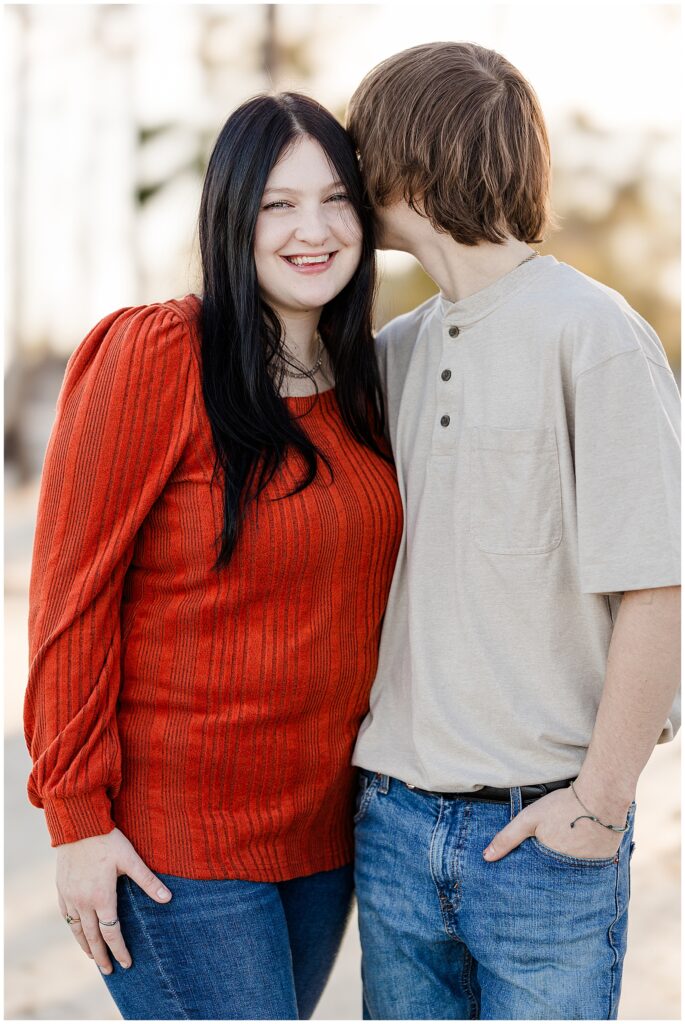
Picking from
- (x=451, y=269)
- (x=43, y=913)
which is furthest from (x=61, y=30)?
(x=451, y=269)

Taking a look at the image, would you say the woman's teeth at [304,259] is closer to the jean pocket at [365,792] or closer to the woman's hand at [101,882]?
the jean pocket at [365,792]

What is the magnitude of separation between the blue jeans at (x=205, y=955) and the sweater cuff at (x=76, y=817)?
0.44 feet

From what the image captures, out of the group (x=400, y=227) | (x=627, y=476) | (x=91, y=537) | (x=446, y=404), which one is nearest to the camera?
(x=627, y=476)

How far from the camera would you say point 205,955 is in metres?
1.93

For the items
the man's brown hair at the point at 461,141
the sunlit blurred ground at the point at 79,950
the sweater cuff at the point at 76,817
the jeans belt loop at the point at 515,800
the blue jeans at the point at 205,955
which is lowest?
the sunlit blurred ground at the point at 79,950

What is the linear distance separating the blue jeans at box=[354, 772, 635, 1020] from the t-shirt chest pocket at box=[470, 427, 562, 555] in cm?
47

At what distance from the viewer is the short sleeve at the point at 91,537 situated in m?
1.86

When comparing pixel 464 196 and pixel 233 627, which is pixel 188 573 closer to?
pixel 233 627

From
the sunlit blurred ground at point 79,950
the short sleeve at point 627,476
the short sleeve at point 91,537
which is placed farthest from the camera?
the sunlit blurred ground at point 79,950

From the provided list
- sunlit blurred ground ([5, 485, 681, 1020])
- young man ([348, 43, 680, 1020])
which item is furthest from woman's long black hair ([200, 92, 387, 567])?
sunlit blurred ground ([5, 485, 681, 1020])

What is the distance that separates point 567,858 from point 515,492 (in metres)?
0.67

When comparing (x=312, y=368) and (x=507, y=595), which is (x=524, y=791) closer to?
(x=507, y=595)

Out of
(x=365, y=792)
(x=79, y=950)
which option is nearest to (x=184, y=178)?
(x=79, y=950)

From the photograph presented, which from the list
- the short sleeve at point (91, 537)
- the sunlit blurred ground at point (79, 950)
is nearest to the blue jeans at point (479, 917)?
the short sleeve at point (91, 537)
